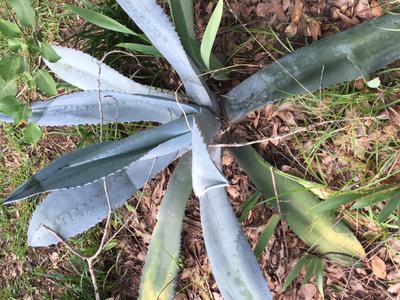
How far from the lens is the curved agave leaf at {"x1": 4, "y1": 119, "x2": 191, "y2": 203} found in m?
1.10

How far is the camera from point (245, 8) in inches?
62.2

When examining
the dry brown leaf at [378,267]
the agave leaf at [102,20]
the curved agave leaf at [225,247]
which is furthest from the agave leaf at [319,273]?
the agave leaf at [102,20]

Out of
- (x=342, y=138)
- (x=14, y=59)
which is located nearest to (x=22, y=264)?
(x=14, y=59)

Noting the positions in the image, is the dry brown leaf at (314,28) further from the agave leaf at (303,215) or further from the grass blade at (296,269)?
the grass blade at (296,269)

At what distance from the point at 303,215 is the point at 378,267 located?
0.76ft

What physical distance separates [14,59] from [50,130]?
643 mm

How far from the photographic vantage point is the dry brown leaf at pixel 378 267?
141 cm

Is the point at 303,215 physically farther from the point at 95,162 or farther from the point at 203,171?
the point at 95,162

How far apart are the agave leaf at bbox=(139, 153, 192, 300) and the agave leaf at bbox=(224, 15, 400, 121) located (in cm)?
31

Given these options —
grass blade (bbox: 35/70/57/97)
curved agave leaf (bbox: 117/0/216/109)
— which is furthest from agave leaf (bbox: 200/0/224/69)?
grass blade (bbox: 35/70/57/97)

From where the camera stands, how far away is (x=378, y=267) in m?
1.42

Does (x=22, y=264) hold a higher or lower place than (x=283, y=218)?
lower

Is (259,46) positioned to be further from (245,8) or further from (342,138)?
(342,138)

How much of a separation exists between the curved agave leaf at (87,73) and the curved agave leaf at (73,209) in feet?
0.81
